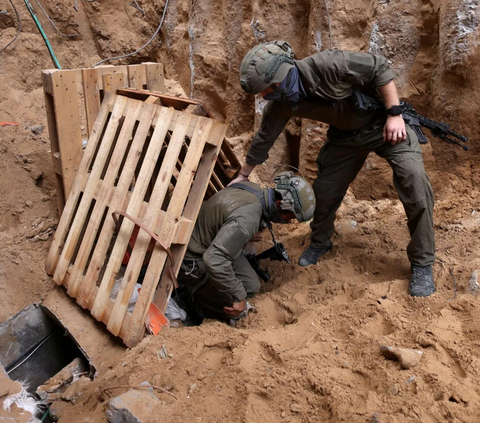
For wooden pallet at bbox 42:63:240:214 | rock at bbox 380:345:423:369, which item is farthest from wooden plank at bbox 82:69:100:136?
rock at bbox 380:345:423:369

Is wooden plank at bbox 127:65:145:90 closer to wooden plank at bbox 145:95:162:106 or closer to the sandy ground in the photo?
wooden plank at bbox 145:95:162:106

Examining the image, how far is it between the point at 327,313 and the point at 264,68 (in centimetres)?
193

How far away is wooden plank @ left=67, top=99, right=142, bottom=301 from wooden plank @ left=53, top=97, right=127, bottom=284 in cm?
12

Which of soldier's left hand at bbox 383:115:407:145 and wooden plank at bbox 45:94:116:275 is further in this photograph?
wooden plank at bbox 45:94:116:275

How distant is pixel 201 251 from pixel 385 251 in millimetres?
1803

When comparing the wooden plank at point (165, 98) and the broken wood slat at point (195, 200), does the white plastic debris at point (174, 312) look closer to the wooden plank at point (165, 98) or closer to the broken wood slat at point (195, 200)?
the broken wood slat at point (195, 200)

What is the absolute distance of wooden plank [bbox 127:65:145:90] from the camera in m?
4.54

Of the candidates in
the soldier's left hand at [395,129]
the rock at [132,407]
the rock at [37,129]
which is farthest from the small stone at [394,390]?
the rock at [37,129]

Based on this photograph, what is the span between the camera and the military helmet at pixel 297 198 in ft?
11.7

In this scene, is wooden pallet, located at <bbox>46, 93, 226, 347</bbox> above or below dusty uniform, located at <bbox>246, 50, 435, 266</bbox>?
below

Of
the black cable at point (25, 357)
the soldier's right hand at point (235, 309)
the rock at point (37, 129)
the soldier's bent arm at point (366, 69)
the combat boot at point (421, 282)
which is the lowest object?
the black cable at point (25, 357)

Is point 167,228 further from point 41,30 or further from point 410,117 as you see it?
point 41,30

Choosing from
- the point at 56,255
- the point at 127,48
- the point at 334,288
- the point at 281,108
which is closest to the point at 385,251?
the point at 334,288

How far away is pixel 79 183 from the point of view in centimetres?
429
